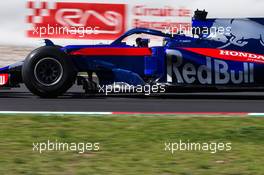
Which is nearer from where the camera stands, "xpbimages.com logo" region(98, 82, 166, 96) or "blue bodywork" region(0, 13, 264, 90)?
"blue bodywork" region(0, 13, 264, 90)

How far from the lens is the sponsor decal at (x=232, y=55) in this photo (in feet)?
33.1

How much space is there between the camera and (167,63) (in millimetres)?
10141

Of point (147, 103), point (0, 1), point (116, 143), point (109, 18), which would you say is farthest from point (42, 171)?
point (0, 1)

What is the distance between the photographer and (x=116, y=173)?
5219 mm

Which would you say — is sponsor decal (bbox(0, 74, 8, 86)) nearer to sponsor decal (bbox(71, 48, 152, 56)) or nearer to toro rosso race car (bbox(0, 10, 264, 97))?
toro rosso race car (bbox(0, 10, 264, 97))

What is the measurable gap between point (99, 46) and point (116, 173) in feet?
17.1

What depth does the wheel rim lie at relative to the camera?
32.9 feet

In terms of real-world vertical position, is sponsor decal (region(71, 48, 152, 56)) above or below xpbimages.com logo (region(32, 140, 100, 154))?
above

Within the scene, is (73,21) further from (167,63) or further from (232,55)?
(232,55)

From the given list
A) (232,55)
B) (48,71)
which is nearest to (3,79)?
(48,71)

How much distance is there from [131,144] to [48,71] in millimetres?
4115

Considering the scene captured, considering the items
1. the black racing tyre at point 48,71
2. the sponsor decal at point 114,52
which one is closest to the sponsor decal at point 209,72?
the sponsor decal at point 114,52

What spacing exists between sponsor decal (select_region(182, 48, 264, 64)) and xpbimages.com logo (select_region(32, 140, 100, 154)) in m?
4.26

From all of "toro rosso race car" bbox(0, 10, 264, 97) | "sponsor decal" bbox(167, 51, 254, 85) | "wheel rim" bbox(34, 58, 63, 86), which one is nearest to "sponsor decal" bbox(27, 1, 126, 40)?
"toro rosso race car" bbox(0, 10, 264, 97)
